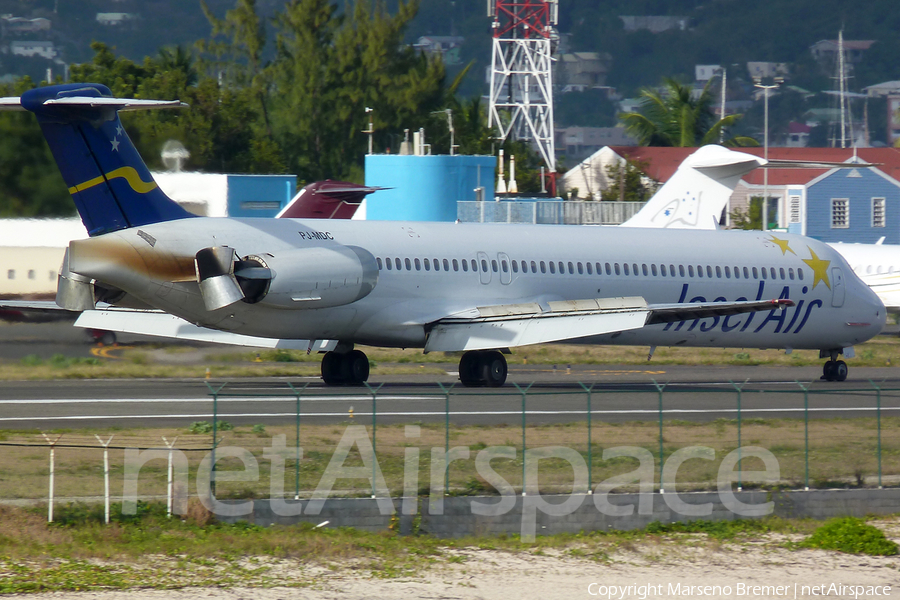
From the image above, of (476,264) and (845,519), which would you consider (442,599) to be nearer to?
(845,519)

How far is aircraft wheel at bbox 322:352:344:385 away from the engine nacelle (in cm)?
259

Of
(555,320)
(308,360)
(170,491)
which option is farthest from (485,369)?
(170,491)

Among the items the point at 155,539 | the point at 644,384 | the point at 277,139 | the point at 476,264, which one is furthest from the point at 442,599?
the point at 277,139

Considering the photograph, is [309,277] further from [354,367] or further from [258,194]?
[258,194]

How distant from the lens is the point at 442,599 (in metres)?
13.3

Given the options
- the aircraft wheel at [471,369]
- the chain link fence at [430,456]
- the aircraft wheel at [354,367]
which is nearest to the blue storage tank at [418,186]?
the aircraft wheel at [354,367]

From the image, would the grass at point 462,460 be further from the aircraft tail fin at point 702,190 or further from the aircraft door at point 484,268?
the aircraft tail fin at point 702,190

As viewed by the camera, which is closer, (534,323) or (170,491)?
(170,491)

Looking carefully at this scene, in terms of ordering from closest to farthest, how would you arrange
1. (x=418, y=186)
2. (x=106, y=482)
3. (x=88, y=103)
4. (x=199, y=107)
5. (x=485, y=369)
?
(x=106, y=482) → (x=88, y=103) → (x=485, y=369) → (x=418, y=186) → (x=199, y=107)

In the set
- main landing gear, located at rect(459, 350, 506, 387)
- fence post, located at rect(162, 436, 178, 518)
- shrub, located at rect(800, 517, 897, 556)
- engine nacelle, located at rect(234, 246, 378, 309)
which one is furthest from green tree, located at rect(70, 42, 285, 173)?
shrub, located at rect(800, 517, 897, 556)

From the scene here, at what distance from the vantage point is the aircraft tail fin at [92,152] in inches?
920

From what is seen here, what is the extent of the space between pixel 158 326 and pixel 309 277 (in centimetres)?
454

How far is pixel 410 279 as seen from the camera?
1080 inches

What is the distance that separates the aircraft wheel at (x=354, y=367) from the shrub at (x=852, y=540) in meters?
13.6
